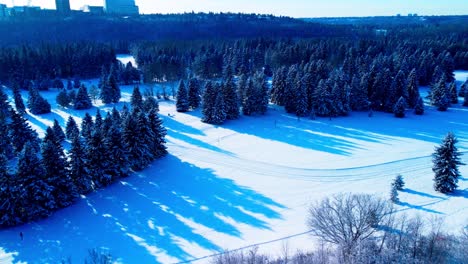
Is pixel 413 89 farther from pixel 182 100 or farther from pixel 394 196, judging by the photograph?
pixel 182 100

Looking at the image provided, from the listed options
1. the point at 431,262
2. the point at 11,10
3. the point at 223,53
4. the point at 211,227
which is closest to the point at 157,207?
the point at 211,227

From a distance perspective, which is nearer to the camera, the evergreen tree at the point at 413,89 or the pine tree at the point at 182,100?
the pine tree at the point at 182,100

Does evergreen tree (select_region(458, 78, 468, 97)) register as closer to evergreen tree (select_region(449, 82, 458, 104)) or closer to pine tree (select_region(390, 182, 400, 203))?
evergreen tree (select_region(449, 82, 458, 104))

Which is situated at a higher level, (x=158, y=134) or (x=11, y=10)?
(x=11, y=10)

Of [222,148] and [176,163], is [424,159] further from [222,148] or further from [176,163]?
[176,163]

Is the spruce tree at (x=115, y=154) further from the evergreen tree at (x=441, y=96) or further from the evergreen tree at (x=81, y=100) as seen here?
the evergreen tree at (x=441, y=96)

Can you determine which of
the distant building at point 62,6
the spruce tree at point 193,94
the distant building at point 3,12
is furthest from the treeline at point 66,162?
the distant building at point 62,6

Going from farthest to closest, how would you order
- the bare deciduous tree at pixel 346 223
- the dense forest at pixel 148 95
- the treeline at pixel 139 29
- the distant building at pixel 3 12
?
1. the distant building at pixel 3 12
2. the treeline at pixel 139 29
3. the dense forest at pixel 148 95
4. the bare deciduous tree at pixel 346 223
